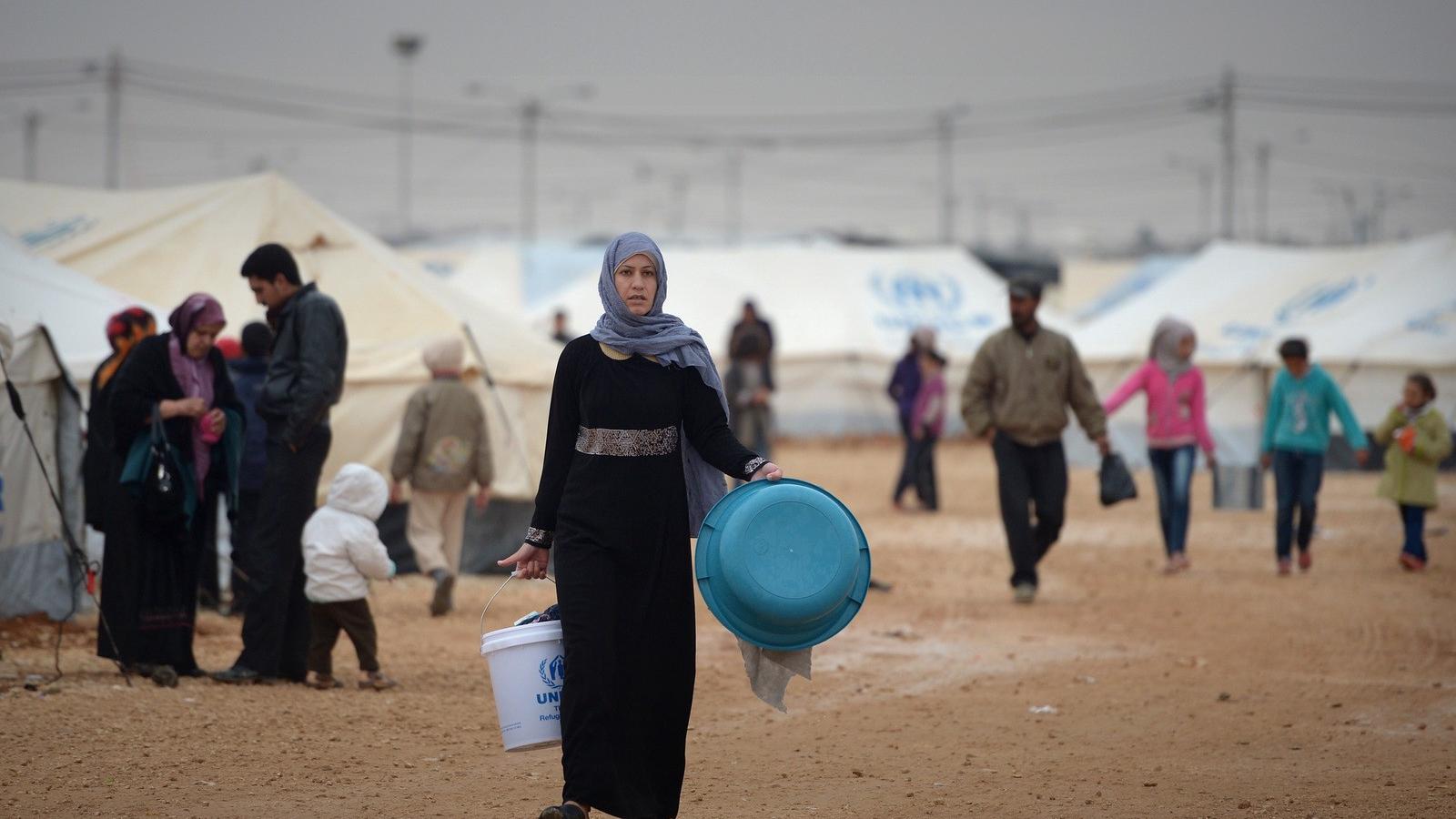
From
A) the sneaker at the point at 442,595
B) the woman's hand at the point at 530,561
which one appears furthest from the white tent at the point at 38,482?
the woman's hand at the point at 530,561

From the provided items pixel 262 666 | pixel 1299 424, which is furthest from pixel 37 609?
pixel 1299 424

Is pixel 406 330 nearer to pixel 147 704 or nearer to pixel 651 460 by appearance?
pixel 147 704

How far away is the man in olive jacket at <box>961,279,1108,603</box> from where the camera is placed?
10430mm

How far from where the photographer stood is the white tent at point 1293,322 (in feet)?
72.5

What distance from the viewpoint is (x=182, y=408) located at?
23.4 ft

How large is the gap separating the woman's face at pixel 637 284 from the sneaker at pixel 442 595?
557 centimetres

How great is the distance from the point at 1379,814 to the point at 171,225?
36.1ft

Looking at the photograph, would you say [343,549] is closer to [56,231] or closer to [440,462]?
[440,462]

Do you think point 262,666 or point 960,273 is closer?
point 262,666

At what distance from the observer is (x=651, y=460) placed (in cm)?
495

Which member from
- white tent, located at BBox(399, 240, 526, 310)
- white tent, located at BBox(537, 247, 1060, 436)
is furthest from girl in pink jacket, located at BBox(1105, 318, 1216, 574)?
white tent, located at BBox(399, 240, 526, 310)

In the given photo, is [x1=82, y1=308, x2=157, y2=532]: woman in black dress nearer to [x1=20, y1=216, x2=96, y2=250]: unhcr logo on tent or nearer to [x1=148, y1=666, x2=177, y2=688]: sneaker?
[x1=148, y1=666, x2=177, y2=688]: sneaker

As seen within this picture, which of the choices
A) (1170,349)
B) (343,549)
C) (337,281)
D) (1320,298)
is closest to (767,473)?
(343,549)

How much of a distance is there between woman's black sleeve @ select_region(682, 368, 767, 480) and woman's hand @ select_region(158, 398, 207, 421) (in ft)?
9.73
